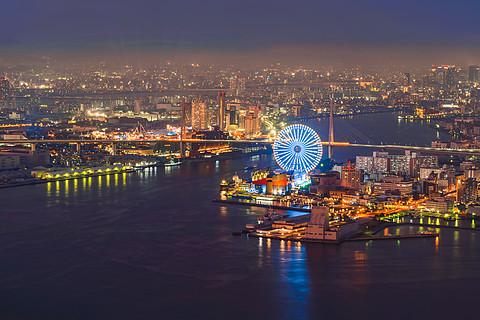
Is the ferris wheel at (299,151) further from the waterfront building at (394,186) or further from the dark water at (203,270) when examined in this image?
the dark water at (203,270)

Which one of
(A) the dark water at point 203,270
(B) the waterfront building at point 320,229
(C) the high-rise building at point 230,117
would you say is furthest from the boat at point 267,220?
(C) the high-rise building at point 230,117

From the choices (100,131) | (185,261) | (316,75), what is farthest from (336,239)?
(316,75)

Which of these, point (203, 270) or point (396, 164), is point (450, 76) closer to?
point (396, 164)

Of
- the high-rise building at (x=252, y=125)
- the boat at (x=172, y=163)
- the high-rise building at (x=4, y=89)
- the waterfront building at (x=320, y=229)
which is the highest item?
the high-rise building at (x=4, y=89)

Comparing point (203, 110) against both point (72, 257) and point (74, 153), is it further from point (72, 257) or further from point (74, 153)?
point (72, 257)

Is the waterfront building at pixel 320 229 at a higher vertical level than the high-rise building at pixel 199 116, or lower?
lower

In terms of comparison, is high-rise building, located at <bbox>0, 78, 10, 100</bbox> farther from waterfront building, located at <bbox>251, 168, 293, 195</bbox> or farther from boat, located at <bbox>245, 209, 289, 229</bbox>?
boat, located at <bbox>245, 209, 289, 229</bbox>

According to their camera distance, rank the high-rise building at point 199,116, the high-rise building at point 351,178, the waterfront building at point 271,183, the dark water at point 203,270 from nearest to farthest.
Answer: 1. the dark water at point 203,270
2. the waterfront building at point 271,183
3. the high-rise building at point 351,178
4. the high-rise building at point 199,116

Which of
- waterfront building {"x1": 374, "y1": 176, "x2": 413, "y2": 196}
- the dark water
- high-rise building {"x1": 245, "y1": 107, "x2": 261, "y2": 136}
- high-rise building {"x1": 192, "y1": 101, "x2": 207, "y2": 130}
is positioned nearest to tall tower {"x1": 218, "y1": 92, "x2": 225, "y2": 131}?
high-rise building {"x1": 192, "y1": 101, "x2": 207, "y2": 130}
